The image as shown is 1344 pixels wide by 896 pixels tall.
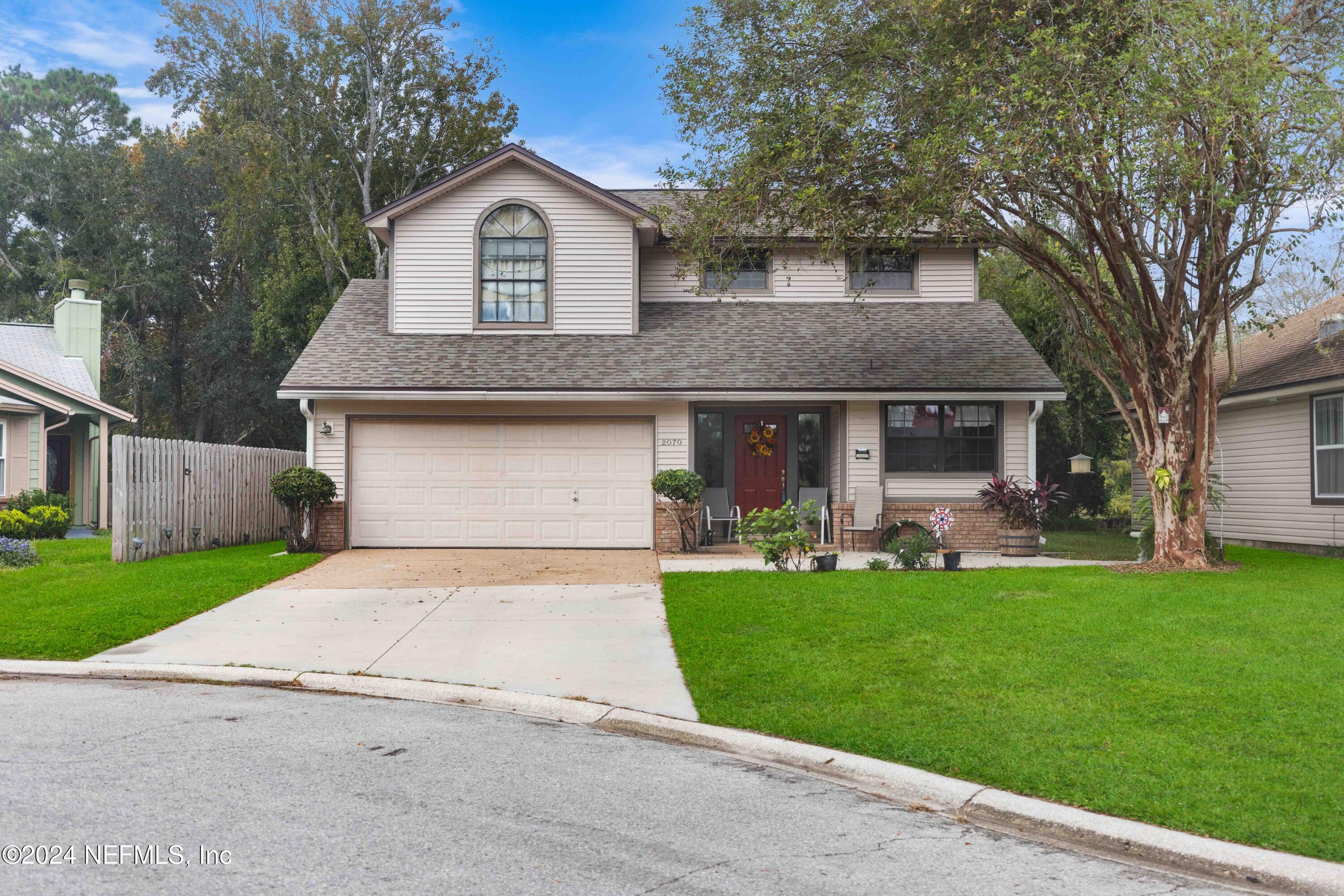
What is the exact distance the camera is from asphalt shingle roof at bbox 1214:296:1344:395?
50.7 feet

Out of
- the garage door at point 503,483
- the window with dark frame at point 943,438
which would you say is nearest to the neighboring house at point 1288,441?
the window with dark frame at point 943,438

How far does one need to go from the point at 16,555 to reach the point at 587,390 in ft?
27.1

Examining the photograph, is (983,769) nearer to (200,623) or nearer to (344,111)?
(200,623)

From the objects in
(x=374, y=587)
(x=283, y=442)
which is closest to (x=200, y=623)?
(x=374, y=587)

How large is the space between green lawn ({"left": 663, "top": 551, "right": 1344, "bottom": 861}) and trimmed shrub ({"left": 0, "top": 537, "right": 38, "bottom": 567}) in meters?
9.02

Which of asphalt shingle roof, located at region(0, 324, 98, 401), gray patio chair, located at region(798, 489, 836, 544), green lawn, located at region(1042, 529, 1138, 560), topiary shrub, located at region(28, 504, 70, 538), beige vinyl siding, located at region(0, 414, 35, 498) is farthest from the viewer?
asphalt shingle roof, located at region(0, 324, 98, 401)

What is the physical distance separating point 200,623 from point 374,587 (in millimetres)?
2693

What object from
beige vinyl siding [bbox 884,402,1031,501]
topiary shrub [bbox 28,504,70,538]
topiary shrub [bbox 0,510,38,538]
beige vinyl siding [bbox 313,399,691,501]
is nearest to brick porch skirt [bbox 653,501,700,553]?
beige vinyl siding [bbox 313,399,691,501]

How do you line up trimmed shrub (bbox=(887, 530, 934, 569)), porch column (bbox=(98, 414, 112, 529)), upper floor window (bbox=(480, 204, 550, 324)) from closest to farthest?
trimmed shrub (bbox=(887, 530, 934, 569))
upper floor window (bbox=(480, 204, 550, 324))
porch column (bbox=(98, 414, 112, 529))

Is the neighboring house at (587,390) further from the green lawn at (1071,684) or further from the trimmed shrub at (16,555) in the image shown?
the green lawn at (1071,684)

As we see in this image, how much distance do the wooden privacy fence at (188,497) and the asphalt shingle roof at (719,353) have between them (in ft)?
6.80

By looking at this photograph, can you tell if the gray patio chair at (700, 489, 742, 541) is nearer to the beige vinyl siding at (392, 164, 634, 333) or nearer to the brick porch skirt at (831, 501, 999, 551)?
the brick porch skirt at (831, 501, 999, 551)

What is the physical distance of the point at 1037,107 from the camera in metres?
11.3

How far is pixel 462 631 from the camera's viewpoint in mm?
9547
